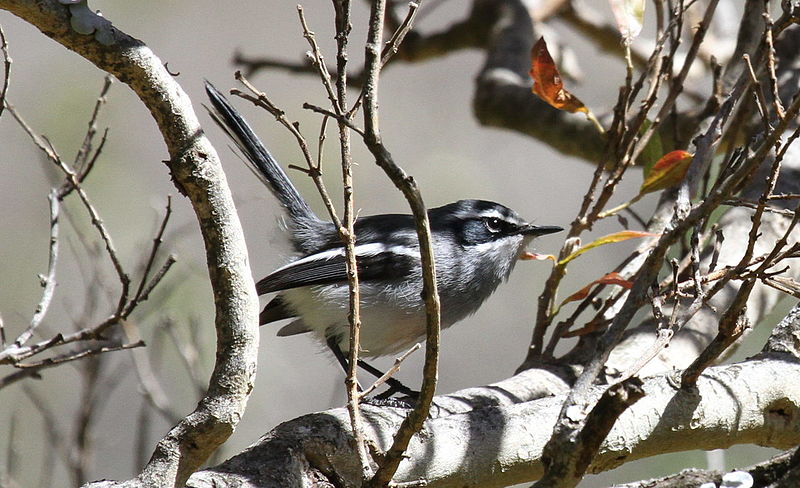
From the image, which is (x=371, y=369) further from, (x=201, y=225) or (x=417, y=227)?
(x=417, y=227)

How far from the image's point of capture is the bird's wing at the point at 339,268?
3.24 m

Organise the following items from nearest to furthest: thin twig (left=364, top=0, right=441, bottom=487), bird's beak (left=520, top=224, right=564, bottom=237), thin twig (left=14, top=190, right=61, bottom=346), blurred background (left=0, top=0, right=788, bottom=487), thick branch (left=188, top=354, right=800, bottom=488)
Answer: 1. thin twig (left=364, top=0, right=441, bottom=487)
2. thick branch (left=188, top=354, right=800, bottom=488)
3. thin twig (left=14, top=190, right=61, bottom=346)
4. bird's beak (left=520, top=224, right=564, bottom=237)
5. blurred background (left=0, top=0, right=788, bottom=487)

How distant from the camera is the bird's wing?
324cm

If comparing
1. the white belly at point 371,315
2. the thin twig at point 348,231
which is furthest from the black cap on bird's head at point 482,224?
the thin twig at point 348,231

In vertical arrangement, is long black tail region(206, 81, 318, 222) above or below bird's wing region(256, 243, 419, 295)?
above

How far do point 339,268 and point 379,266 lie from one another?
0.17 m

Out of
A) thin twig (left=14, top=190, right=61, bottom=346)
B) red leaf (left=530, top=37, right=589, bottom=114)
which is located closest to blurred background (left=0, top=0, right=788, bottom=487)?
thin twig (left=14, top=190, right=61, bottom=346)

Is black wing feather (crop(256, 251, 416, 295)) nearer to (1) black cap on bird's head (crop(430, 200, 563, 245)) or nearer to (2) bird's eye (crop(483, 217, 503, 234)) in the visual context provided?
(1) black cap on bird's head (crop(430, 200, 563, 245))

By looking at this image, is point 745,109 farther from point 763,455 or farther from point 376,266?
point 763,455

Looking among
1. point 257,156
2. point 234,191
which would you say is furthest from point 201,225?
point 234,191

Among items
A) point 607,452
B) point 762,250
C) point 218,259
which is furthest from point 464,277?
point 218,259

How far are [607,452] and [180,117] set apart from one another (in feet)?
4.09

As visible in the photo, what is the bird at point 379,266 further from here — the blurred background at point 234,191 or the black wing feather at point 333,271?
the blurred background at point 234,191

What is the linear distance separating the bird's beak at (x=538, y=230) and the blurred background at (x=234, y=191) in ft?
3.82
